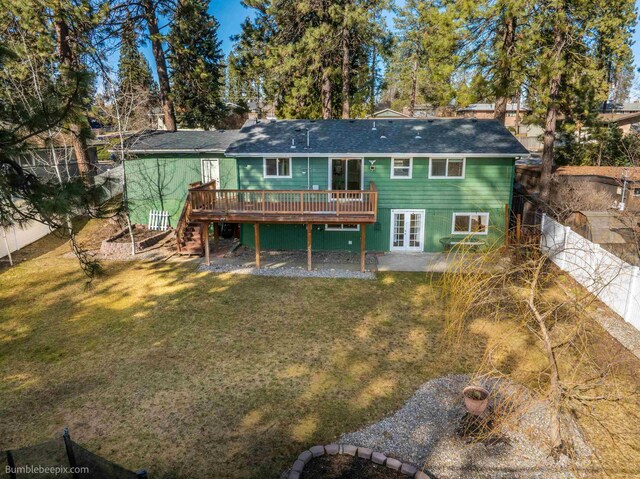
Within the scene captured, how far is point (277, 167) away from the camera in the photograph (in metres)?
17.4

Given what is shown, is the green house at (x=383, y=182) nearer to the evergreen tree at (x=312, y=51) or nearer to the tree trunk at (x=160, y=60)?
the evergreen tree at (x=312, y=51)

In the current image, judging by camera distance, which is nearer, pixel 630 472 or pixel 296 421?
pixel 630 472

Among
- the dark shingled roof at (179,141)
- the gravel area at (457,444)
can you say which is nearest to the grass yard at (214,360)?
the gravel area at (457,444)

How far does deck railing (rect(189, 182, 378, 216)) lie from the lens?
1516cm

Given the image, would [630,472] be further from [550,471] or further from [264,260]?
[264,260]

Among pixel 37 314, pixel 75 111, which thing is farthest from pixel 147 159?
pixel 75 111

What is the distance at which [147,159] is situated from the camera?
65.8ft

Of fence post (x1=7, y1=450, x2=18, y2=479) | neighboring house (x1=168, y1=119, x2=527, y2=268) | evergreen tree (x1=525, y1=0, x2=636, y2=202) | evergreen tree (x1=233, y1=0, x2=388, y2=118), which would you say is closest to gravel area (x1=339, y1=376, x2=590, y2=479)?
fence post (x1=7, y1=450, x2=18, y2=479)

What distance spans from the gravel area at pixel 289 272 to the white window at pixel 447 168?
5.13m

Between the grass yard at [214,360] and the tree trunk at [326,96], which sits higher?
the tree trunk at [326,96]

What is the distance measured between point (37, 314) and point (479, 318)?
12.5 meters

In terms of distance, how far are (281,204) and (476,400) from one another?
10329 millimetres

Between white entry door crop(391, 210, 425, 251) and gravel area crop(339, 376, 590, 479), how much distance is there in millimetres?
10064

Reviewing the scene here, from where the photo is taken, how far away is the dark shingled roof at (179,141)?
19375mm
